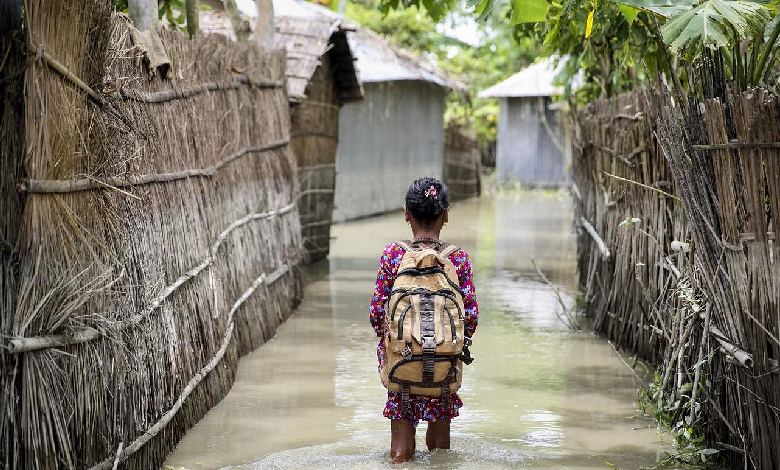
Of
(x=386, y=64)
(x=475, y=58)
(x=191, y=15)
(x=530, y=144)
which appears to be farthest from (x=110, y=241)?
(x=475, y=58)

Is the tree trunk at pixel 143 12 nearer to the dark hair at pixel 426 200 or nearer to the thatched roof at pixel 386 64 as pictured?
the dark hair at pixel 426 200

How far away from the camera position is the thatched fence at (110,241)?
3701mm

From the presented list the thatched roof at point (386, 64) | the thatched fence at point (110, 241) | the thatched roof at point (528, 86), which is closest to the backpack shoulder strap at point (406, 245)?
the thatched fence at point (110, 241)

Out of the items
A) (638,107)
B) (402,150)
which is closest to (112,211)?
(638,107)

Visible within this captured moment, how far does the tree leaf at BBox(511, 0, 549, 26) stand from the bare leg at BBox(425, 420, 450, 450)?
2.05m

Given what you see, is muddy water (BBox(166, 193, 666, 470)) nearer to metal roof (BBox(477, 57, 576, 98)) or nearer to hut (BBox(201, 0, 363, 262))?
hut (BBox(201, 0, 363, 262))

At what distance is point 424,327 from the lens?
4379 millimetres

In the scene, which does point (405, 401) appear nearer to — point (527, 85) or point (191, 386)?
point (191, 386)

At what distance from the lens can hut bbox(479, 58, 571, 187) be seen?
2680 centimetres

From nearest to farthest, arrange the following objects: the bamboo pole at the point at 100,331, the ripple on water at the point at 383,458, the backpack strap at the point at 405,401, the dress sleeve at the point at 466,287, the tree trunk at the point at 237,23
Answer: the bamboo pole at the point at 100,331 → the backpack strap at the point at 405,401 → the dress sleeve at the point at 466,287 → the ripple on water at the point at 383,458 → the tree trunk at the point at 237,23

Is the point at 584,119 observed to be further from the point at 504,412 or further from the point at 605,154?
the point at 504,412

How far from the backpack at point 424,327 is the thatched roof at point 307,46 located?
5866 millimetres

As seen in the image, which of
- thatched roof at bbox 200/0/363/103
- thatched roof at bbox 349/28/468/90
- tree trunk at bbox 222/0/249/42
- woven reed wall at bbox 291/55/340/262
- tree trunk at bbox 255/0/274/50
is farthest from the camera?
thatched roof at bbox 349/28/468/90

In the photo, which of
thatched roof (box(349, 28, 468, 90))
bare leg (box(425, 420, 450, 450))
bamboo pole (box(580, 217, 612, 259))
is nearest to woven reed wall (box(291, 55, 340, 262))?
bamboo pole (box(580, 217, 612, 259))
